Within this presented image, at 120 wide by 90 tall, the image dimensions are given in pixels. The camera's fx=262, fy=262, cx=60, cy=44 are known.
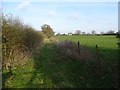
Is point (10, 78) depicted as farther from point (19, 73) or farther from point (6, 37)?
point (6, 37)

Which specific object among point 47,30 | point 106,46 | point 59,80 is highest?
point 47,30

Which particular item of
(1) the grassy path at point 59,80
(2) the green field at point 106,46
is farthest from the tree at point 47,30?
(1) the grassy path at point 59,80

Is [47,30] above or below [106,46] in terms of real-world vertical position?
above

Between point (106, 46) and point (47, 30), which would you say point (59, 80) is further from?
point (47, 30)

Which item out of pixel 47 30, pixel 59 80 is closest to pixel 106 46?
pixel 59 80

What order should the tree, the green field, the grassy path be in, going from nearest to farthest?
the grassy path → the green field → the tree

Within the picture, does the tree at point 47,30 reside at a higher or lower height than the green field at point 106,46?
higher

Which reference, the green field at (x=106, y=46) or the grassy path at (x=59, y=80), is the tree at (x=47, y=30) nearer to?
the green field at (x=106, y=46)

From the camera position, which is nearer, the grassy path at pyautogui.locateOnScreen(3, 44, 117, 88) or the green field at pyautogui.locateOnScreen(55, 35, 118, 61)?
the grassy path at pyautogui.locateOnScreen(3, 44, 117, 88)

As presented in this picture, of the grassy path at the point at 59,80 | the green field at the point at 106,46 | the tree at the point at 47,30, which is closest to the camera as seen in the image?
the grassy path at the point at 59,80

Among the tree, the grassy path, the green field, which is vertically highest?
the tree

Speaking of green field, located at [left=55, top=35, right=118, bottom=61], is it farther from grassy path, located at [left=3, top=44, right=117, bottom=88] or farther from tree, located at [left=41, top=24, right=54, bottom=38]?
tree, located at [left=41, top=24, right=54, bottom=38]

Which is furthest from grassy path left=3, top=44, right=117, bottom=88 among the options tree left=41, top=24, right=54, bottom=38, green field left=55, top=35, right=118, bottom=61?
tree left=41, top=24, right=54, bottom=38

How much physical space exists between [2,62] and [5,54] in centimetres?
57
